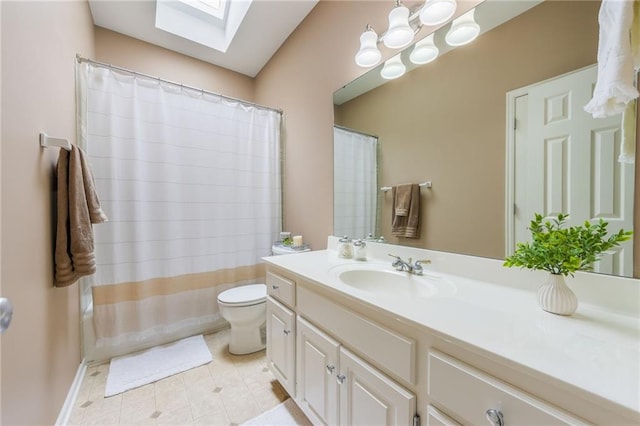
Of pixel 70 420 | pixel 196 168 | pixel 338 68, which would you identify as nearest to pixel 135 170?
pixel 196 168

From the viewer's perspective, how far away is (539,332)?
24.5 inches

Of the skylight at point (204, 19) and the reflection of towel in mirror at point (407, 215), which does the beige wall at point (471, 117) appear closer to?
the reflection of towel in mirror at point (407, 215)

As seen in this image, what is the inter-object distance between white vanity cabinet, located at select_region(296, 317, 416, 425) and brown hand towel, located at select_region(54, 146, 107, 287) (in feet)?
3.75

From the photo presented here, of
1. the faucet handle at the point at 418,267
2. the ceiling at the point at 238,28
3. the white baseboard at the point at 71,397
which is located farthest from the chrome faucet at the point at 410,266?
the ceiling at the point at 238,28

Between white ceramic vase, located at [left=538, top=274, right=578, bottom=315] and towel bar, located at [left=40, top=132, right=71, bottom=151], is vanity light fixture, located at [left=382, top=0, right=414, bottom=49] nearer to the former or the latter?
white ceramic vase, located at [left=538, top=274, right=578, bottom=315]

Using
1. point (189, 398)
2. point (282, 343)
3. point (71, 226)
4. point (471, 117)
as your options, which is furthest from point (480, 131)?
point (189, 398)

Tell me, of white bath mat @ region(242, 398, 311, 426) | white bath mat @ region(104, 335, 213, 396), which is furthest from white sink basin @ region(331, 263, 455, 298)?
white bath mat @ region(104, 335, 213, 396)

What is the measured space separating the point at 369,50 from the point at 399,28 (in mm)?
211

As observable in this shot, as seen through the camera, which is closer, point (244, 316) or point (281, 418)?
point (281, 418)

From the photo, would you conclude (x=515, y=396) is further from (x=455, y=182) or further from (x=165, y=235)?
(x=165, y=235)

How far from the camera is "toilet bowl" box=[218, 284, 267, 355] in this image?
1834mm

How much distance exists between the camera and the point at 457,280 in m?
1.07

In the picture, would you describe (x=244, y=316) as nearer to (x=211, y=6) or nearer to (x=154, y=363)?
(x=154, y=363)

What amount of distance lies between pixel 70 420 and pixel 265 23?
2931mm
